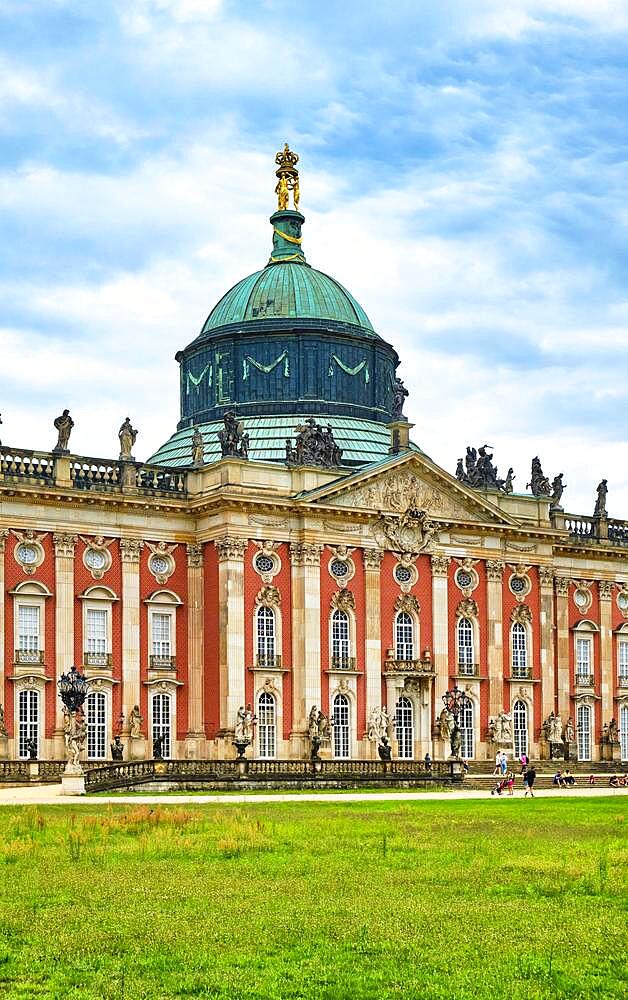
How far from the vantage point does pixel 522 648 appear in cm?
7781

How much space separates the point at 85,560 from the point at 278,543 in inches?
340

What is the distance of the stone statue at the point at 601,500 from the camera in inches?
3322

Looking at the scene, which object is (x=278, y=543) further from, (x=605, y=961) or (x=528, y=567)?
(x=605, y=961)

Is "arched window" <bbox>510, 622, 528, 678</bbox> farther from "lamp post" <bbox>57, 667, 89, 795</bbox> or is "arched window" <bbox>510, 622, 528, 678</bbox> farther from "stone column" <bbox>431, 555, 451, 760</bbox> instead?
"lamp post" <bbox>57, 667, 89, 795</bbox>

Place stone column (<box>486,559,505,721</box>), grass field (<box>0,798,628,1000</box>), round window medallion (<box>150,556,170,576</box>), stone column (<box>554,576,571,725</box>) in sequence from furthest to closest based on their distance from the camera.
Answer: stone column (<box>554,576,571,725</box>) → stone column (<box>486,559,505,721</box>) → round window medallion (<box>150,556,170,576</box>) → grass field (<box>0,798,628,1000</box>)

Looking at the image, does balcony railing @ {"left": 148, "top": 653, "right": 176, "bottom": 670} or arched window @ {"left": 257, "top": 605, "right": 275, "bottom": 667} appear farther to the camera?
arched window @ {"left": 257, "top": 605, "right": 275, "bottom": 667}

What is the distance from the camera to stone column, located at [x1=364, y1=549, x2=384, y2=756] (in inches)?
2798

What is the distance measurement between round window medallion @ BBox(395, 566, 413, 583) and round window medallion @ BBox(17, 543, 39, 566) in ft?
56.2

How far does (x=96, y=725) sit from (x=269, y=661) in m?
8.10

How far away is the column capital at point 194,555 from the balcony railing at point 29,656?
8321mm

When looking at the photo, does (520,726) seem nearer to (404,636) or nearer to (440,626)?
(440,626)

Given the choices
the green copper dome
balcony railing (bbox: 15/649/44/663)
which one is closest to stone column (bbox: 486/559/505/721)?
the green copper dome

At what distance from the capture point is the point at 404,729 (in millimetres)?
72375

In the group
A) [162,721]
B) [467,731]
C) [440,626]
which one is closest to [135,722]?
[162,721]
